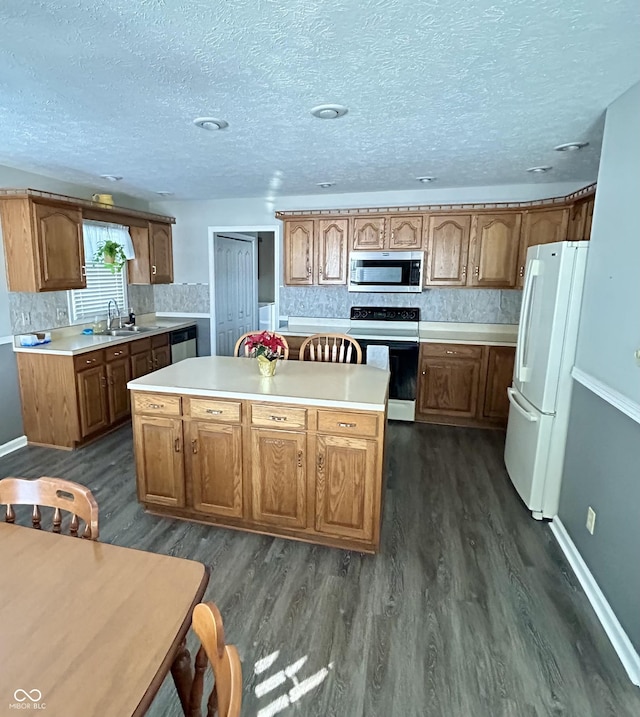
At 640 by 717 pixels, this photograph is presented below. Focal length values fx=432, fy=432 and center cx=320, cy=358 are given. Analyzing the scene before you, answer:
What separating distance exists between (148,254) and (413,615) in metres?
4.70

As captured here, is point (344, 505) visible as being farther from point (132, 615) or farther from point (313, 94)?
point (313, 94)

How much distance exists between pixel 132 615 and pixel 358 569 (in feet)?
5.12

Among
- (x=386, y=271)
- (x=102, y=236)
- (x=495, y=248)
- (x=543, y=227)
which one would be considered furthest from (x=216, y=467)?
(x=543, y=227)

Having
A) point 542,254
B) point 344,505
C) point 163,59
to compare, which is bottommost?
point 344,505

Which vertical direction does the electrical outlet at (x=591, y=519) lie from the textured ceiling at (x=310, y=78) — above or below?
below

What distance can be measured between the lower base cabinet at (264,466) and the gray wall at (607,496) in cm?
108

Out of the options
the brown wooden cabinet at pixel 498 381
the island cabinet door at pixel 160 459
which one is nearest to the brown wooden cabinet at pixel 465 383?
the brown wooden cabinet at pixel 498 381

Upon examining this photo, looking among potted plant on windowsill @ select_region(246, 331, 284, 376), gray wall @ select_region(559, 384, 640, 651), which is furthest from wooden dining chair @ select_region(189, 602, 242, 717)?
potted plant on windowsill @ select_region(246, 331, 284, 376)

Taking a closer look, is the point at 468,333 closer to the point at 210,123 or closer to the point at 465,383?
the point at 465,383

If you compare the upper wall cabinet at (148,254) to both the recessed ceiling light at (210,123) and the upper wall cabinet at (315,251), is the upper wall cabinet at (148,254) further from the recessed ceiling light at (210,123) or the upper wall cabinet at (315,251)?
the recessed ceiling light at (210,123)

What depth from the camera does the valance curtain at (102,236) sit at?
4404 millimetres

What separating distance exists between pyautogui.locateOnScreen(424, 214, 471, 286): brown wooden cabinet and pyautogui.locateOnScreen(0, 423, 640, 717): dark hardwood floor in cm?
227

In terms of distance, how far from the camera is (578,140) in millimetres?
2883

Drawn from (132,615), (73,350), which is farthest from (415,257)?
(132,615)
